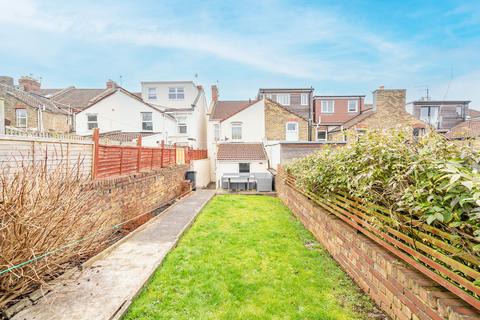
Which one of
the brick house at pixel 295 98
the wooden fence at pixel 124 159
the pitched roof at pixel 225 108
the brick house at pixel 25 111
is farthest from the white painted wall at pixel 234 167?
the brick house at pixel 25 111

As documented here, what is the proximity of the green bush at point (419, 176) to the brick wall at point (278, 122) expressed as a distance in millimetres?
17774

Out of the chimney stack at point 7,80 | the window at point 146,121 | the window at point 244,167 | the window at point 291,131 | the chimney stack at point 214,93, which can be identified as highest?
the chimney stack at point 7,80

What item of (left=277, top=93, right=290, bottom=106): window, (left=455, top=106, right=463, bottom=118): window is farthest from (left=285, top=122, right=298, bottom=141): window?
(left=455, top=106, right=463, bottom=118): window

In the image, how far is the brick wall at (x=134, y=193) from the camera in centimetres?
631

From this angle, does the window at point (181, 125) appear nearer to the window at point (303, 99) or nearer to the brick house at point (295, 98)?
the brick house at point (295, 98)

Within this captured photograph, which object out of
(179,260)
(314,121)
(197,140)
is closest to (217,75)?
(197,140)

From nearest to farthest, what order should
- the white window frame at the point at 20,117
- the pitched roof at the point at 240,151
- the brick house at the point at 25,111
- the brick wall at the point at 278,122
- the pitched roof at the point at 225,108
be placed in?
1. the pitched roof at the point at 240,151
2. the brick house at the point at 25,111
3. the white window frame at the point at 20,117
4. the brick wall at the point at 278,122
5. the pitched roof at the point at 225,108

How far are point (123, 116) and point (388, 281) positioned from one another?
77.5 feet

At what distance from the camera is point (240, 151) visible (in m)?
19.8

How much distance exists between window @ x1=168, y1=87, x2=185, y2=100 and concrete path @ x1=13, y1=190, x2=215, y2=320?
21.5 meters

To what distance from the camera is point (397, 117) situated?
23.5 metres

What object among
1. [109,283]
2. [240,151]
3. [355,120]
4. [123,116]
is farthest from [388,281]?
[355,120]

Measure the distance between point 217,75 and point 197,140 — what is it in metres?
10.3

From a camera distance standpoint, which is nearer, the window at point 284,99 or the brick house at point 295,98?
the brick house at point 295,98
